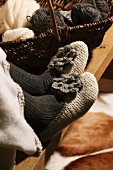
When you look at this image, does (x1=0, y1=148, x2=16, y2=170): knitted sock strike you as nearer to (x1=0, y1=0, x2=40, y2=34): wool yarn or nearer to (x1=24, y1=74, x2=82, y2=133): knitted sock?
(x1=24, y1=74, x2=82, y2=133): knitted sock

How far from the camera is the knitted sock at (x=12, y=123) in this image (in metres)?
0.53

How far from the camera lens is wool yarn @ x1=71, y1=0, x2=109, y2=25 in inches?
38.9

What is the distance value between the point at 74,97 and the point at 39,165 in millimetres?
166

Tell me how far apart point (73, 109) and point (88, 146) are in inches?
10.2

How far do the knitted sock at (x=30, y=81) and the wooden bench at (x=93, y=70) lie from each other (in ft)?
0.41

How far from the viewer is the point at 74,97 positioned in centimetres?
75

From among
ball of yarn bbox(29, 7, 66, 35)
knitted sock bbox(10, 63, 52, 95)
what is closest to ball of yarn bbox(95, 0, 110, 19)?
ball of yarn bbox(29, 7, 66, 35)

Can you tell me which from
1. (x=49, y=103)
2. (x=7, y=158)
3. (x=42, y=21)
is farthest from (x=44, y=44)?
(x=7, y=158)

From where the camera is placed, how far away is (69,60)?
33.2 inches

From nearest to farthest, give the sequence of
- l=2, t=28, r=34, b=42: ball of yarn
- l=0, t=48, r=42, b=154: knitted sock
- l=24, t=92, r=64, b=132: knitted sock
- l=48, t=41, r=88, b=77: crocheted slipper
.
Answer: l=0, t=48, r=42, b=154: knitted sock, l=24, t=92, r=64, b=132: knitted sock, l=48, t=41, r=88, b=77: crocheted slipper, l=2, t=28, r=34, b=42: ball of yarn

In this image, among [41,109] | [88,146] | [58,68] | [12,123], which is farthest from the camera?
[88,146]

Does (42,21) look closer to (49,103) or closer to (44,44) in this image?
(44,44)

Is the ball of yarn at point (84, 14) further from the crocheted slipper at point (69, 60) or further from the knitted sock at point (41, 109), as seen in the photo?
the knitted sock at point (41, 109)

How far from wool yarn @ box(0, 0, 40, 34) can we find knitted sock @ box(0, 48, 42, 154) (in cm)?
48
